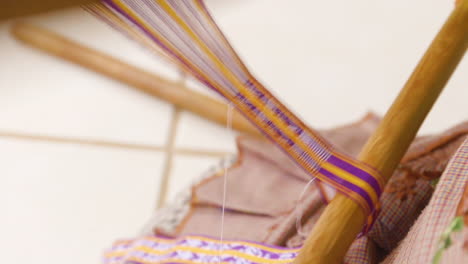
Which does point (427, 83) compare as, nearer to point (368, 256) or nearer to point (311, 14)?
point (368, 256)

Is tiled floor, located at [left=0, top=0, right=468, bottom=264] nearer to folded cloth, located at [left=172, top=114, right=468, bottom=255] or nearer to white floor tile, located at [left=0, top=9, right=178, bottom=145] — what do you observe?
white floor tile, located at [left=0, top=9, right=178, bottom=145]

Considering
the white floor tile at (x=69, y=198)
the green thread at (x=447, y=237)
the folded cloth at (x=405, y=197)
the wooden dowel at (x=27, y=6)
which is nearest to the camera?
the green thread at (x=447, y=237)

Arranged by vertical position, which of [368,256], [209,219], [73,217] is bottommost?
[368,256]

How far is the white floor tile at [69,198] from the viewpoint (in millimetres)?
743

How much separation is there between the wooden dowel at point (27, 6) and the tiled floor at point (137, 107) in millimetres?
20

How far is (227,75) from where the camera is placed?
14.5 inches

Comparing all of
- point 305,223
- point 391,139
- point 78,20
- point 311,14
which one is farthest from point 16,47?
point 391,139

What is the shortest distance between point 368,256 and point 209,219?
23 centimetres

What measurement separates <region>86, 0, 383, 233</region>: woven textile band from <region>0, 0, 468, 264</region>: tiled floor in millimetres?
452

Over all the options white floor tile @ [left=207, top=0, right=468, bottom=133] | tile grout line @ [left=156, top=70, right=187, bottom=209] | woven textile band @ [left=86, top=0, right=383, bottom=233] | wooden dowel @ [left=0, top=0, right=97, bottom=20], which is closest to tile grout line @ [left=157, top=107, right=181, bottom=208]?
tile grout line @ [left=156, top=70, right=187, bottom=209]

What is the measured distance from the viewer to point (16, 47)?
987mm

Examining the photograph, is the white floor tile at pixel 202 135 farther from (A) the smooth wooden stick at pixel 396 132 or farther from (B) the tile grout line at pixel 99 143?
(A) the smooth wooden stick at pixel 396 132

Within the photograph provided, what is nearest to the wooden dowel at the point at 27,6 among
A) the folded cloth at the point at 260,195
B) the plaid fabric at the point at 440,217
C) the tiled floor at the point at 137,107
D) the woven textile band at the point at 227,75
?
the tiled floor at the point at 137,107

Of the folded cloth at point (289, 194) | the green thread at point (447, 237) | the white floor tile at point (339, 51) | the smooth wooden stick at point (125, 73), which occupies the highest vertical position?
the smooth wooden stick at point (125, 73)
